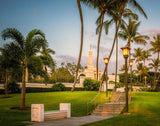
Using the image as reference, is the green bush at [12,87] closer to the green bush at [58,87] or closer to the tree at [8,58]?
the green bush at [58,87]

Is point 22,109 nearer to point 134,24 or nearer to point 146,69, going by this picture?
point 134,24

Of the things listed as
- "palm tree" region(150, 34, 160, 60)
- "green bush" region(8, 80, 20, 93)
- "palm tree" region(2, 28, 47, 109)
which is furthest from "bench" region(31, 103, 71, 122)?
"palm tree" region(150, 34, 160, 60)

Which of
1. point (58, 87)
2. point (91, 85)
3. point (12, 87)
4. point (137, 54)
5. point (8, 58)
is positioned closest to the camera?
point (8, 58)

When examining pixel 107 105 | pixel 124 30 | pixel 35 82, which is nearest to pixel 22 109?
pixel 107 105

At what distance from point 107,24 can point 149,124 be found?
29570mm

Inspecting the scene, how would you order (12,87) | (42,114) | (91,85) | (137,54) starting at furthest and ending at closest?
1. (137,54)
2. (91,85)
3. (12,87)
4. (42,114)

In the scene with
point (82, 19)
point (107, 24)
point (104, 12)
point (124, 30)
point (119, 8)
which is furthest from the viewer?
point (124, 30)

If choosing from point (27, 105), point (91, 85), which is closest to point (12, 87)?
point (27, 105)

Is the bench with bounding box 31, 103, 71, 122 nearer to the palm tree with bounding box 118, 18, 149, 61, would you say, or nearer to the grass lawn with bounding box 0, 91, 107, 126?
the grass lawn with bounding box 0, 91, 107, 126

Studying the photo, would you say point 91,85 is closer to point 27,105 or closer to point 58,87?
point 58,87

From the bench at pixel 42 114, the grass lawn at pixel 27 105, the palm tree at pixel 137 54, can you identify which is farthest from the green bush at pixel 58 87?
the palm tree at pixel 137 54

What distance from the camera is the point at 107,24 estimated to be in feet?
128

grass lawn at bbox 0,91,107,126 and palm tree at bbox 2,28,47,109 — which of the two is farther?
palm tree at bbox 2,28,47,109

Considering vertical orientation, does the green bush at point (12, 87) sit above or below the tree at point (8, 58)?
below
